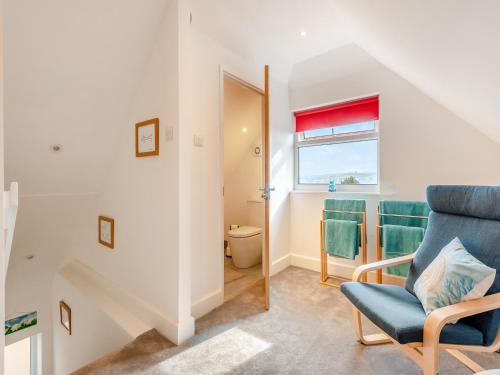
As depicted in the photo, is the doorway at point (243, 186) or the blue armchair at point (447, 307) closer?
the blue armchair at point (447, 307)

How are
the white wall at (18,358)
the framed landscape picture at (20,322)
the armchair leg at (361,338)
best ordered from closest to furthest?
the armchair leg at (361,338)
the framed landscape picture at (20,322)
the white wall at (18,358)

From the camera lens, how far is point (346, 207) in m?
Result: 2.58

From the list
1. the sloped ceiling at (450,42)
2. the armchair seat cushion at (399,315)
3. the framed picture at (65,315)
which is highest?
→ the sloped ceiling at (450,42)

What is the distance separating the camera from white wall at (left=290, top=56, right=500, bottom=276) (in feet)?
6.75

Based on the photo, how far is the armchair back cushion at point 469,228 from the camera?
1251 mm

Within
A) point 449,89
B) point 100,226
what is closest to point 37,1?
point 100,226

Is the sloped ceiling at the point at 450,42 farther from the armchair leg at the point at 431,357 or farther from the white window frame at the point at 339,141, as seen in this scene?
the armchair leg at the point at 431,357

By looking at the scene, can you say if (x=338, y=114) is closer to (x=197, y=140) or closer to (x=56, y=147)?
(x=197, y=140)

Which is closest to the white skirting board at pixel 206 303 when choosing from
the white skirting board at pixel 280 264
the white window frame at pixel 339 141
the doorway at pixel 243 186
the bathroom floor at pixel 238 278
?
the bathroom floor at pixel 238 278

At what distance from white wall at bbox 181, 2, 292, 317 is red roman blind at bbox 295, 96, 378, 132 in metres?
1.15

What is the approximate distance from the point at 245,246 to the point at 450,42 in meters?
2.53

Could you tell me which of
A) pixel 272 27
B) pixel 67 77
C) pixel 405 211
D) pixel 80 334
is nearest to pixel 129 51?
pixel 67 77

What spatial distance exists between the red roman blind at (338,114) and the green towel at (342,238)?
1.14 meters

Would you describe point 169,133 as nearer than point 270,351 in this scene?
No
